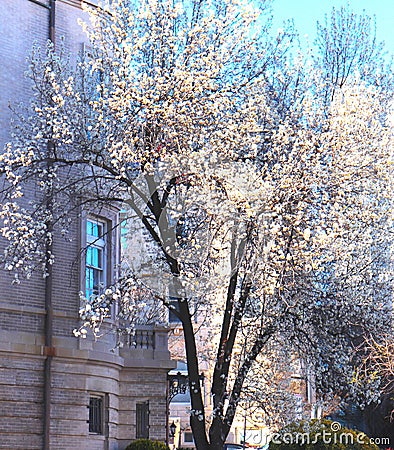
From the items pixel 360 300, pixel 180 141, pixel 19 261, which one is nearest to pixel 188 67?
pixel 180 141

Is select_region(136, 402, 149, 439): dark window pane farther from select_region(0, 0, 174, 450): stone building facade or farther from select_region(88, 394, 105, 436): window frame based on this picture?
select_region(88, 394, 105, 436): window frame

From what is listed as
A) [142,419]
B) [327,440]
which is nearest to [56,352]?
[142,419]

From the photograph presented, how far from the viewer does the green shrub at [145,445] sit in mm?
21406

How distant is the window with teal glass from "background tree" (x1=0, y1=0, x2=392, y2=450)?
300cm

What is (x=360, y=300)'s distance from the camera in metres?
17.8

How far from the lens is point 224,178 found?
52.3 feet

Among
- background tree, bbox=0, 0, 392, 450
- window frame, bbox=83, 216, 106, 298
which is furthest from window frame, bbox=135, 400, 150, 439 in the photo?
background tree, bbox=0, 0, 392, 450

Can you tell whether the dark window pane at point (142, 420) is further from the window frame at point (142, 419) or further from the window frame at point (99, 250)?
the window frame at point (99, 250)

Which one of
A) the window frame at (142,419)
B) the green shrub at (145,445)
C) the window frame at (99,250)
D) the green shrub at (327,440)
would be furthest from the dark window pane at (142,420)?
the window frame at (99,250)

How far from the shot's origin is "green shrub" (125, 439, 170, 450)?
70.2 feet

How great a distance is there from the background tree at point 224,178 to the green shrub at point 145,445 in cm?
→ 522

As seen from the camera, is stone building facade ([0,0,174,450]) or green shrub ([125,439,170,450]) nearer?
stone building facade ([0,0,174,450])

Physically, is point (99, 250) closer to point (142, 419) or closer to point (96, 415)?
point (96, 415)

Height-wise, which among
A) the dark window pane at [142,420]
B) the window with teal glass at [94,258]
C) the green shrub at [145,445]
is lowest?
the green shrub at [145,445]
